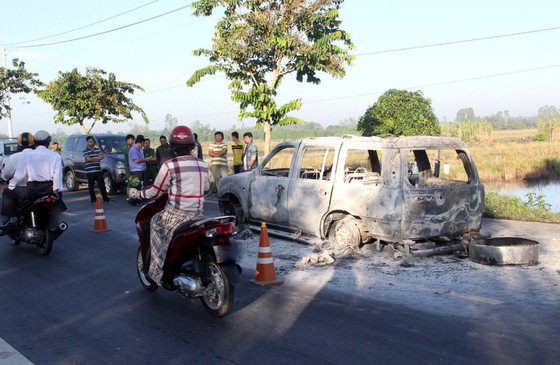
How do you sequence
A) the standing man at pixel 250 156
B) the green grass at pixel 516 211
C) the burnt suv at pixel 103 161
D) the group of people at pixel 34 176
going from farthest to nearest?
the burnt suv at pixel 103 161 < the standing man at pixel 250 156 < the green grass at pixel 516 211 < the group of people at pixel 34 176

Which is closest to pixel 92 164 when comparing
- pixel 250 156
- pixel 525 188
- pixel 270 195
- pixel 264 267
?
pixel 250 156

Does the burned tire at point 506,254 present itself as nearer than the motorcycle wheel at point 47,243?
Yes

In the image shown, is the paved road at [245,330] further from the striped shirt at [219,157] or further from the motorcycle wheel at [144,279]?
the striped shirt at [219,157]

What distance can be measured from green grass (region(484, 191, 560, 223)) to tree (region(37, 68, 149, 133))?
20900 mm

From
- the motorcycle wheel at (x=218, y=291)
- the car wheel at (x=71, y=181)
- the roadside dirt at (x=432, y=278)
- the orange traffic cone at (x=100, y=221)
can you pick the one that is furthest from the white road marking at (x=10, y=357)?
the car wheel at (x=71, y=181)

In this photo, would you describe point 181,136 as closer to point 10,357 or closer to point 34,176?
point 10,357

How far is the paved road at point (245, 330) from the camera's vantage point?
488 cm

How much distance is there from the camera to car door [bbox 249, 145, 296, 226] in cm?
990

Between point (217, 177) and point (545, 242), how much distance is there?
884cm

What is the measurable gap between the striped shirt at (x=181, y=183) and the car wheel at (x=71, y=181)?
1537cm

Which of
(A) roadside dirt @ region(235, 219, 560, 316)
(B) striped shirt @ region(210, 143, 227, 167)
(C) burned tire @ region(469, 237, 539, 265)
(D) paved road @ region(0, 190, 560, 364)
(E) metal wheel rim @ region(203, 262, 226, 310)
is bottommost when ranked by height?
(A) roadside dirt @ region(235, 219, 560, 316)

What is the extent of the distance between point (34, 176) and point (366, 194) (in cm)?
529

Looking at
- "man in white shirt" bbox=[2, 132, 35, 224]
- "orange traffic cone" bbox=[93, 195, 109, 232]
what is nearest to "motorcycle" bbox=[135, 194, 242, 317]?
"man in white shirt" bbox=[2, 132, 35, 224]

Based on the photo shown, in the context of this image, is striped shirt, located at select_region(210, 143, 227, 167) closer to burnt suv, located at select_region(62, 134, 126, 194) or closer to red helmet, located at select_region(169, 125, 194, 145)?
burnt suv, located at select_region(62, 134, 126, 194)
